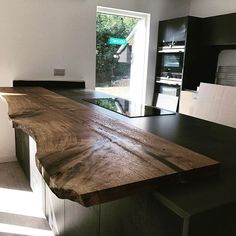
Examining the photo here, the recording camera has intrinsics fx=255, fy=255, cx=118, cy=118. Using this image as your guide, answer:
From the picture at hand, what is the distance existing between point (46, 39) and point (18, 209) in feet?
6.38

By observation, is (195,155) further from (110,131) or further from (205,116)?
(205,116)

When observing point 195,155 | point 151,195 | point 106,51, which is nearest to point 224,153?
point 195,155

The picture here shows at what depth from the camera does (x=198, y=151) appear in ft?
3.29

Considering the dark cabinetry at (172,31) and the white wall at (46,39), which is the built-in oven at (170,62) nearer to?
the dark cabinetry at (172,31)

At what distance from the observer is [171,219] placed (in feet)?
2.13

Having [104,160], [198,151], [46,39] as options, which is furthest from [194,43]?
[104,160]

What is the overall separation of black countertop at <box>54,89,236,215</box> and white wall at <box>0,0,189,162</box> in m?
1.57

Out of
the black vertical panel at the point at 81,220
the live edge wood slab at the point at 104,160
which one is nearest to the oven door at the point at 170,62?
the live edge wood slab at the point at 104,160

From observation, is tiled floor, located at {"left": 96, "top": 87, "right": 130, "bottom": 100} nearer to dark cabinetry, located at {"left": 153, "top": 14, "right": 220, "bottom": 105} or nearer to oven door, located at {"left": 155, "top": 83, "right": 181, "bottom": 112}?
oven door, located at {"left": 155, "top": 83, "right": 181, "bottom": 112}

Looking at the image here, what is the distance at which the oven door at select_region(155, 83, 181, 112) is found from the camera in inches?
148

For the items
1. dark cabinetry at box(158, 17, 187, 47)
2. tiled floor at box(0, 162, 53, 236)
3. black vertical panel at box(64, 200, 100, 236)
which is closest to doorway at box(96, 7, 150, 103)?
dark cabinetry at box(158, 17, 187, 47)

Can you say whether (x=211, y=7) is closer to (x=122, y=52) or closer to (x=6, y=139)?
(x=122, y=52)

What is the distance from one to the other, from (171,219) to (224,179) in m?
0.24

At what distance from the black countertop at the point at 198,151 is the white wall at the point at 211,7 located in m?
2.65
